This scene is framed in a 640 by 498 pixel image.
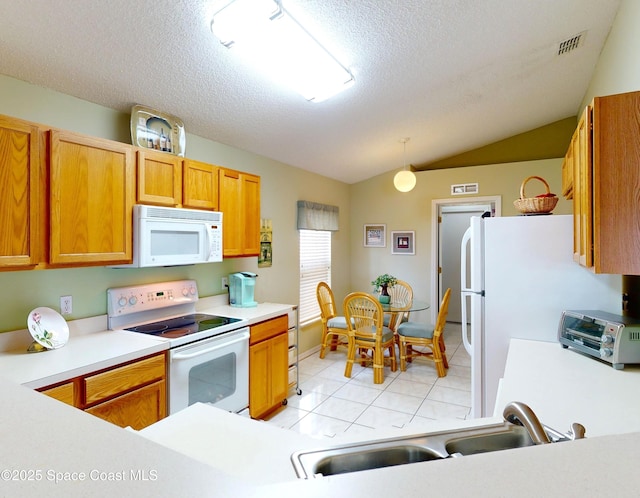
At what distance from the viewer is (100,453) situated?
43 centimetres

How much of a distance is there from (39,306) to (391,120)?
322 centimetres

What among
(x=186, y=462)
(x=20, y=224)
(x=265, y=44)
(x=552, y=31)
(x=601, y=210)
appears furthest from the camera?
(x=552, y=31)

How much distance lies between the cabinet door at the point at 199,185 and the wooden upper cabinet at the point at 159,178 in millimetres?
45

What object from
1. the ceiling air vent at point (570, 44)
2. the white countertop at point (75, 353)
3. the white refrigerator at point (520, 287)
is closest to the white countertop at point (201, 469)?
the white countertop at point (75, 353)

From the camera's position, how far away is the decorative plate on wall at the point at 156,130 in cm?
236

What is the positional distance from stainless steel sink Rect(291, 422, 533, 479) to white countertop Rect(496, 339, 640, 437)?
1.80 ft

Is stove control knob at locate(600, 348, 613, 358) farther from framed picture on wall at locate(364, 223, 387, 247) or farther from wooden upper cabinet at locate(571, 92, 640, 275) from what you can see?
framed picture on wall at locate(364, 223, 387, 247)

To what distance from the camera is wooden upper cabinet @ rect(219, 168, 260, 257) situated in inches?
114

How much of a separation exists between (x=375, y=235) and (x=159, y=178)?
3.77 meters

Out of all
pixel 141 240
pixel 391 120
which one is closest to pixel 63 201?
pixel 141 240

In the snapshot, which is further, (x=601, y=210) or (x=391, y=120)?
(x=391, y=120)

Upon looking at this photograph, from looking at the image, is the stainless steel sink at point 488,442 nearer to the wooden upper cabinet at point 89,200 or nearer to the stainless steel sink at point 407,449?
the stainless steel sink at point 407,449

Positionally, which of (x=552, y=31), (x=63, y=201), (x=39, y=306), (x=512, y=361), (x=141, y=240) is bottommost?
(x=512, y=361)

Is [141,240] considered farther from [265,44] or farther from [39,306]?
[265,44]
